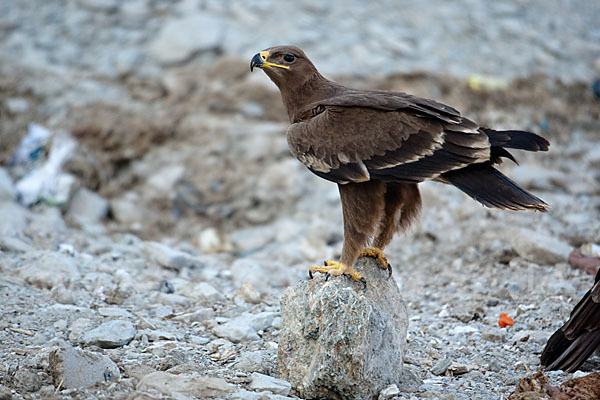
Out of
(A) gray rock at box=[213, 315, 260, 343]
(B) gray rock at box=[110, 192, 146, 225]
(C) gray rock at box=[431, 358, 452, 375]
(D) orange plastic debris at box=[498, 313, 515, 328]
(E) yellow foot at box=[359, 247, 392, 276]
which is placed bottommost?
(B) gray rock at box=[110, 192, 146, 225]

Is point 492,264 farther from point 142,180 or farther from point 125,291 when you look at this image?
point 142,180

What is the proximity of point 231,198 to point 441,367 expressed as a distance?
457cm

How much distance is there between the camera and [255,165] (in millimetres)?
8711

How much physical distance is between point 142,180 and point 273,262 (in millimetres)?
2492

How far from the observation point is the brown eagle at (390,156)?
4.36 metres

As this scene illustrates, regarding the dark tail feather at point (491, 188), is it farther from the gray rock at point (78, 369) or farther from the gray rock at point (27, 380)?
the gray rock at point (27, 380)

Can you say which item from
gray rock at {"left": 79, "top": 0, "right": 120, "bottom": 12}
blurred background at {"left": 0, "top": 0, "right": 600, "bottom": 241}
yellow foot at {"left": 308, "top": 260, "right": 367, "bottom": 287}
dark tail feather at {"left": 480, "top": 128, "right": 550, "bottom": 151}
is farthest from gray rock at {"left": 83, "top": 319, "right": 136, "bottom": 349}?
gray rock at {"left": 79, "top": 0, "right": 120, "bottom": 12}

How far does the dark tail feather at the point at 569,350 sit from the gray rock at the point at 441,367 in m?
0.69

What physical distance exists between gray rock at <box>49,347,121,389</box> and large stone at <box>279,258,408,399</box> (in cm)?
107

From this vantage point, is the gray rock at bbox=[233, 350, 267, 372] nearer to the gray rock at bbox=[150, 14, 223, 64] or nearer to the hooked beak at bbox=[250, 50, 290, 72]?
the hooked beak at bbox=[250, 50, 290, 72]

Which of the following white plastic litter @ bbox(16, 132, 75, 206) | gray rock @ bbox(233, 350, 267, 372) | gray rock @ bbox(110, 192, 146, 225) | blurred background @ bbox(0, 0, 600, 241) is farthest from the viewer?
blurred background @ bbox(0, 0, 600, 241)

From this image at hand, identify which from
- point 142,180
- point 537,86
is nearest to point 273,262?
point 142,180

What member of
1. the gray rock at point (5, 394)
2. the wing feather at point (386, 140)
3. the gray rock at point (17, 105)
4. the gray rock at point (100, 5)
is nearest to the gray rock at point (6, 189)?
the gray rock at point (17, 105)

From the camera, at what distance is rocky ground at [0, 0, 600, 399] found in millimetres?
4449
